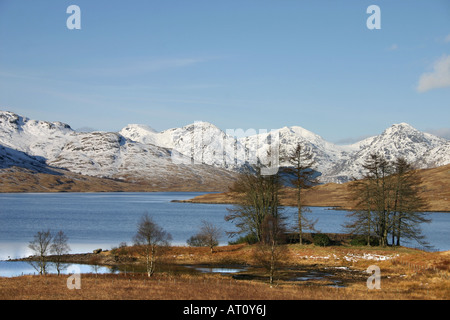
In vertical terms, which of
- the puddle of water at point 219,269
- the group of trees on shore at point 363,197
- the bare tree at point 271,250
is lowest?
the puddle of water at point 219,269

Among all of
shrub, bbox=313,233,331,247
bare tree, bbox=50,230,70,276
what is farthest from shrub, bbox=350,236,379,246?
bare tree, bbox=50,230,70,276

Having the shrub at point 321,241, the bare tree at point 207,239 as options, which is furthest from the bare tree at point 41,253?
the shrub at point 321,241

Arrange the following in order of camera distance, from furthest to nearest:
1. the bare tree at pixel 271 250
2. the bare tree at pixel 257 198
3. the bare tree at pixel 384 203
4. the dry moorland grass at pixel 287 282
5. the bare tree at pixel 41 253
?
the bare tree at pixel 257 198
the bare tree at pixel 384 203
the bare tree at pixel 41 253
the bare tree at pixel 271 250
the dry moorland grass at pixel 287 282

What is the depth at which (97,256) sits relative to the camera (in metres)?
66.8

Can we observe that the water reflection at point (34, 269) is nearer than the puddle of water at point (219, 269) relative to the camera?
No

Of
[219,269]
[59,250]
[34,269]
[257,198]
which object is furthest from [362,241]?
[34,269]

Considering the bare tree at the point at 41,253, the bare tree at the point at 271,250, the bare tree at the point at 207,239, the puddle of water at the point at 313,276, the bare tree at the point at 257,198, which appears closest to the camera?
the bare tree at the point at 271,250

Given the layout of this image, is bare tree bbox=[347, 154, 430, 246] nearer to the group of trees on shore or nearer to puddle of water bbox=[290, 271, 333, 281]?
the group of trees on shore

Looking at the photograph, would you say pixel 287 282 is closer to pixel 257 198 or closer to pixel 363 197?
pixel 257 198

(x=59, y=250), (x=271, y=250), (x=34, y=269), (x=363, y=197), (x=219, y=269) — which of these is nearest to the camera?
(x=271, y=250)

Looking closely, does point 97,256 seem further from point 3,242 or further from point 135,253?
point 3,242

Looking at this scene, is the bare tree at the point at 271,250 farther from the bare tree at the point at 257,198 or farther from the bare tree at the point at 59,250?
the bare tree at the point at 59,250
